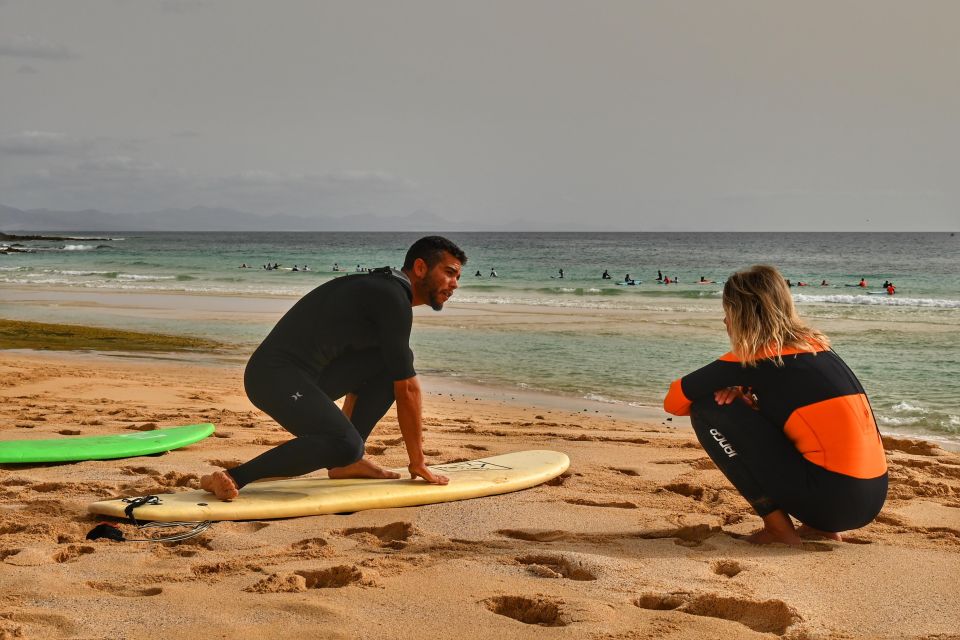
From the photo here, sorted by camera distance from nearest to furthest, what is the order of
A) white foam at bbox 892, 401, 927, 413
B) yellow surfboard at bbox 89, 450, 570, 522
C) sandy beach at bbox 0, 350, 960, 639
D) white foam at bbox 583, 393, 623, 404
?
sandy beach at bbox 0, 350, 960, 639, yellow surfboard at bbox 89, 450, 570, 522, white foam at bbox 892, 401, 927, 413, white foam at bbox 583, 393, 623, 404

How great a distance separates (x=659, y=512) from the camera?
13.2 feet

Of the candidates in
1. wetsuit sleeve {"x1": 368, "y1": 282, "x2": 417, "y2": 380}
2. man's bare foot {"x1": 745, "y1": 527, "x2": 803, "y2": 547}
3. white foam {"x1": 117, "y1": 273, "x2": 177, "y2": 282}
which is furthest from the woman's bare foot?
white foam {"x1": 117, "y1": 273, "x2": 177, "y2": 282}

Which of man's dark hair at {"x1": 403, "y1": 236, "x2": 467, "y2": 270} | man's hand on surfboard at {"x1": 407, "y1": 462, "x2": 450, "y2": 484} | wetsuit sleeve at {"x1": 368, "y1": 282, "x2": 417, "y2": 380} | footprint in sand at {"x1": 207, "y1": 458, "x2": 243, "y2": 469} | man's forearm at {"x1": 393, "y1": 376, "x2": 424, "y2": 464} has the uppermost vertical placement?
man's dark hair at {"x1": 403, "y1": 236, "x2": 467, "y2": 270}

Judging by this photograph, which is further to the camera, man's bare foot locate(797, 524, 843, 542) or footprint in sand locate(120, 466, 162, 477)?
footprint in sand locate(120, 466, 162, 477)

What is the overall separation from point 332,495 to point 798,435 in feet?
6.70

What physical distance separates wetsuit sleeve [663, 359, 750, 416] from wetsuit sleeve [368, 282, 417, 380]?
1.13m

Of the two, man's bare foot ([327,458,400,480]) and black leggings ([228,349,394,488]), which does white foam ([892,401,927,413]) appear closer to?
man's bare foot ([327,458,400,480])

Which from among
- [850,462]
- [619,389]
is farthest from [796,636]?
[619,389]

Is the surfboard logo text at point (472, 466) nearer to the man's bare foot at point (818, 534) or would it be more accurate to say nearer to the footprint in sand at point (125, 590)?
the man's bare foot at point (818, 534)

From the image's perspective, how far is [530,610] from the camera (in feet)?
8.81

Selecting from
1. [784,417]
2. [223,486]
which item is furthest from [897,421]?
[223,486]

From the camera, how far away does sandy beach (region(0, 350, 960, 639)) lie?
2559 mm

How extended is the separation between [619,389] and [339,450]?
5.09 m

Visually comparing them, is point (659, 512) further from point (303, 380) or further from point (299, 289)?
point (299, 289)
